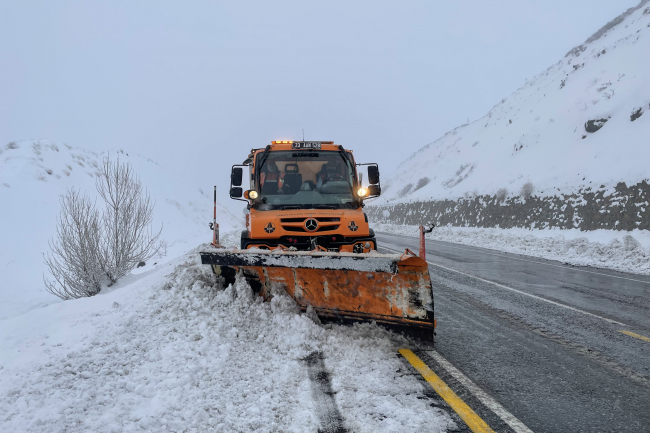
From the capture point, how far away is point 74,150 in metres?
33.8

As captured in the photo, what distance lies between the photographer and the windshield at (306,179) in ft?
20.6

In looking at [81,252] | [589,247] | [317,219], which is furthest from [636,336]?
[81,252]

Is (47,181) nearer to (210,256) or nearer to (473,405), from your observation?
(210,256)

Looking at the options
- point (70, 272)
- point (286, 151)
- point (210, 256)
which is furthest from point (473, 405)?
point (70, 272)

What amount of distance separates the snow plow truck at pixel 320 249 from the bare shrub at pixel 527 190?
1807cm

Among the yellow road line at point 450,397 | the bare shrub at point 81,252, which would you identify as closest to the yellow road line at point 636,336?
the yellow road line at point 450,397

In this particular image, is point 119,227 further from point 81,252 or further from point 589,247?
point 589,247

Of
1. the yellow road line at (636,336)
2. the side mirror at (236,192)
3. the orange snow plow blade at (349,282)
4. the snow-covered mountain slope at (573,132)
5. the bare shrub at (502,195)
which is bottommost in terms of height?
the yellow road line at (636,336)

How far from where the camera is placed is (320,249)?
4938 millimetres

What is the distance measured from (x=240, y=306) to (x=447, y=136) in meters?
62.4

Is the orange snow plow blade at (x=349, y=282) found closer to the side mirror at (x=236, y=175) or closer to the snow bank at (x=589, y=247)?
the side mirror at (x=236, y=175)

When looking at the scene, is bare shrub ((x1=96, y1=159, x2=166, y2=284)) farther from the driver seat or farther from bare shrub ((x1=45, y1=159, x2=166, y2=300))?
the driver seat

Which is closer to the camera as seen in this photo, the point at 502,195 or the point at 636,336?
the point at 636,336

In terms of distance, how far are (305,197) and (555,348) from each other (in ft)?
12.7
